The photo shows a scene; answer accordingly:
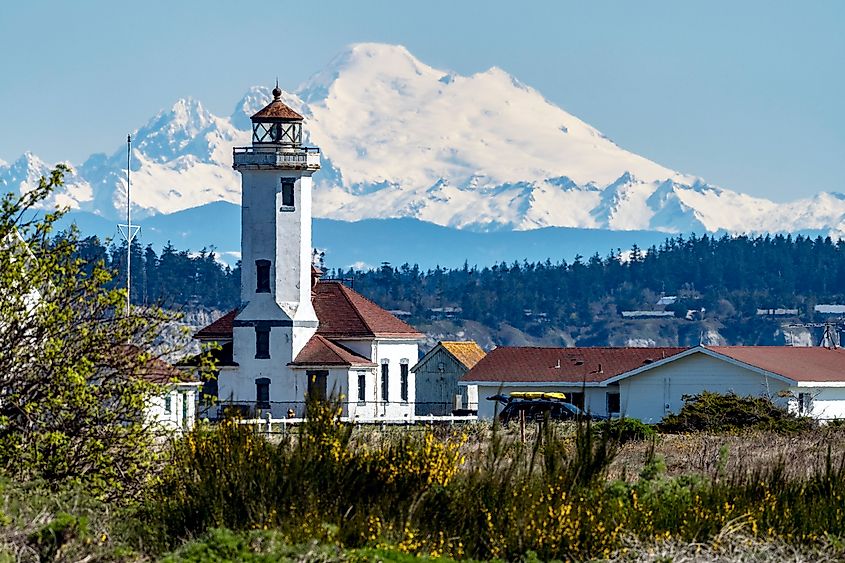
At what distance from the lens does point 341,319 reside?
80.1 meters

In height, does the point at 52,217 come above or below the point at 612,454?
above

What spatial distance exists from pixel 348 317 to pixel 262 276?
4.65 meters

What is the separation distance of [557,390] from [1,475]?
47.2 metres

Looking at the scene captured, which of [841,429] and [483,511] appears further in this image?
[841,429]

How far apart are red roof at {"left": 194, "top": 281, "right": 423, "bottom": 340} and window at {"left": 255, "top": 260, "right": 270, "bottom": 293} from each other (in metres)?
1.66

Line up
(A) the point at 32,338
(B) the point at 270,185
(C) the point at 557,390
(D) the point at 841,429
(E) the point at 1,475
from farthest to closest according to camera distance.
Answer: (B) the point at 270,185
(C) the point at 557,390
(D) the point at 841,429
(A) the point at 32,338
(E) the point at 1,475

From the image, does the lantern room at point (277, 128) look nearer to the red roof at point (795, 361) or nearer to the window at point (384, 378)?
the window at point (384, 378)

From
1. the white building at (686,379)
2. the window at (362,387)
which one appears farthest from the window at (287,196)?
the white building at (686,379)

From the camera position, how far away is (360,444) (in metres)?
23.3

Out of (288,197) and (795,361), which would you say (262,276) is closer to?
(288,197)

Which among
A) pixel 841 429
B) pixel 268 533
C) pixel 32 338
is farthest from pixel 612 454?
pixel 841 429

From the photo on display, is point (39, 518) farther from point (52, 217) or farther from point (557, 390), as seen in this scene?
point (557, 390)

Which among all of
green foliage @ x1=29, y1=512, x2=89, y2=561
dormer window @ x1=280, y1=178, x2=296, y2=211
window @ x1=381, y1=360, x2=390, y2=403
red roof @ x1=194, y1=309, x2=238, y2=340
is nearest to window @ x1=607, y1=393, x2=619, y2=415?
window @ x1=381, y1=360, x2=390, y2=403

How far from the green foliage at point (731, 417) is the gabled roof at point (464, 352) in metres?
34.5
